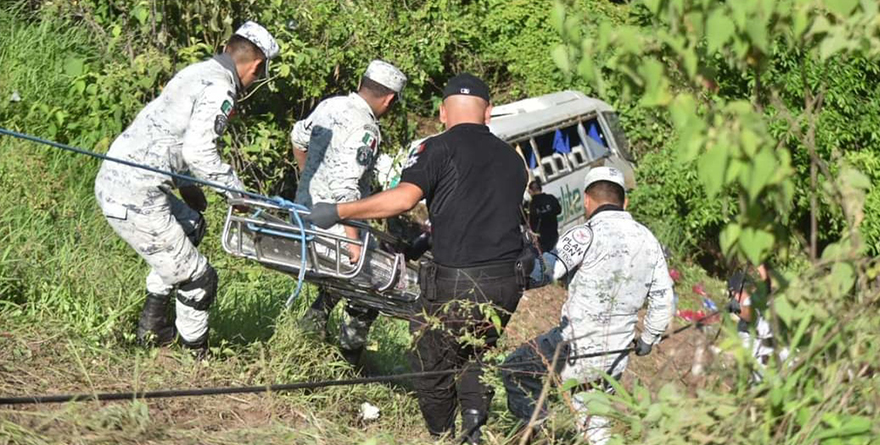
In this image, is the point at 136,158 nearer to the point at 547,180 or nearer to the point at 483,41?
the point at 547,180

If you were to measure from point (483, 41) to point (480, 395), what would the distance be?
33.4 ft

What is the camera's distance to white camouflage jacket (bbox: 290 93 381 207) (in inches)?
261

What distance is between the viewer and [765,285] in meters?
3.78

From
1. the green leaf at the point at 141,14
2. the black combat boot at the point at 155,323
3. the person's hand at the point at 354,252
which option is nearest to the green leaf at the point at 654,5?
the person's hand at the point at 354,252

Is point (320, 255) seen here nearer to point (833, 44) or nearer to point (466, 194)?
point (466, 194)

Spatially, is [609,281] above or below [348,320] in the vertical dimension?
above

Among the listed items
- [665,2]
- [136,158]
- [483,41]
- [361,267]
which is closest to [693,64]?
[665,2]

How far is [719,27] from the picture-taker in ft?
10.4

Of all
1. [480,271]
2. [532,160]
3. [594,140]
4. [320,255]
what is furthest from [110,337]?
[594,140]

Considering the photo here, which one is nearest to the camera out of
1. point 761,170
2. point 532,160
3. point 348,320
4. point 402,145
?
point 761,170

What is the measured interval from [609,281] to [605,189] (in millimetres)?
455

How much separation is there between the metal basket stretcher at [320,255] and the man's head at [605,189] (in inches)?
38.4

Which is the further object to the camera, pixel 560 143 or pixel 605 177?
pixel 560 143

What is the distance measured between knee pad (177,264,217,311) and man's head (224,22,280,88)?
39.7 inches
